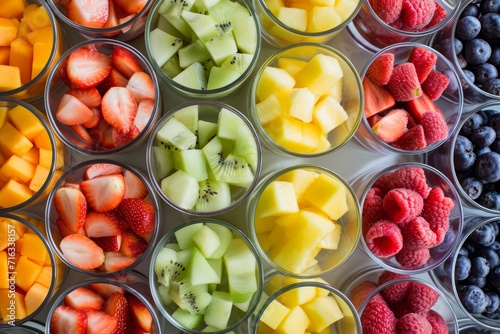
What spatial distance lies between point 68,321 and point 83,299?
0.06 m

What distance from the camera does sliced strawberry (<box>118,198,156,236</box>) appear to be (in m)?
1.20

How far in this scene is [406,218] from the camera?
1240mm

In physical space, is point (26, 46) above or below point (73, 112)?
above

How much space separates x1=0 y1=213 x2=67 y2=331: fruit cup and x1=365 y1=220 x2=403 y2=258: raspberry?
0.84 meters

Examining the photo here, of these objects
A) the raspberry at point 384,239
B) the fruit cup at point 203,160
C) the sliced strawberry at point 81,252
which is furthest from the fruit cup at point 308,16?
the sliced strawberry at point 81,252

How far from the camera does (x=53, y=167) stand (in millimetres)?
1205

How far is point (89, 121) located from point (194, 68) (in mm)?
311

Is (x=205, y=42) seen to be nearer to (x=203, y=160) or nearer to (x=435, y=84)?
(x=203, y=160)

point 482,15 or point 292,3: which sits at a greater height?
point 292,3

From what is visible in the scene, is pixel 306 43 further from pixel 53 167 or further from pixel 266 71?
pixel 53 167

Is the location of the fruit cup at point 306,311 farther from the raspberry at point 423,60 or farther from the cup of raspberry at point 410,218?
the raspberry at point 423,60

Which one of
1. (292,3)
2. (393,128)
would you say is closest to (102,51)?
(292,3)

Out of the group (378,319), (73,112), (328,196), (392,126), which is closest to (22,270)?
(73,112)

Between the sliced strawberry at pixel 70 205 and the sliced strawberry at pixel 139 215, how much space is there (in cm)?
11
